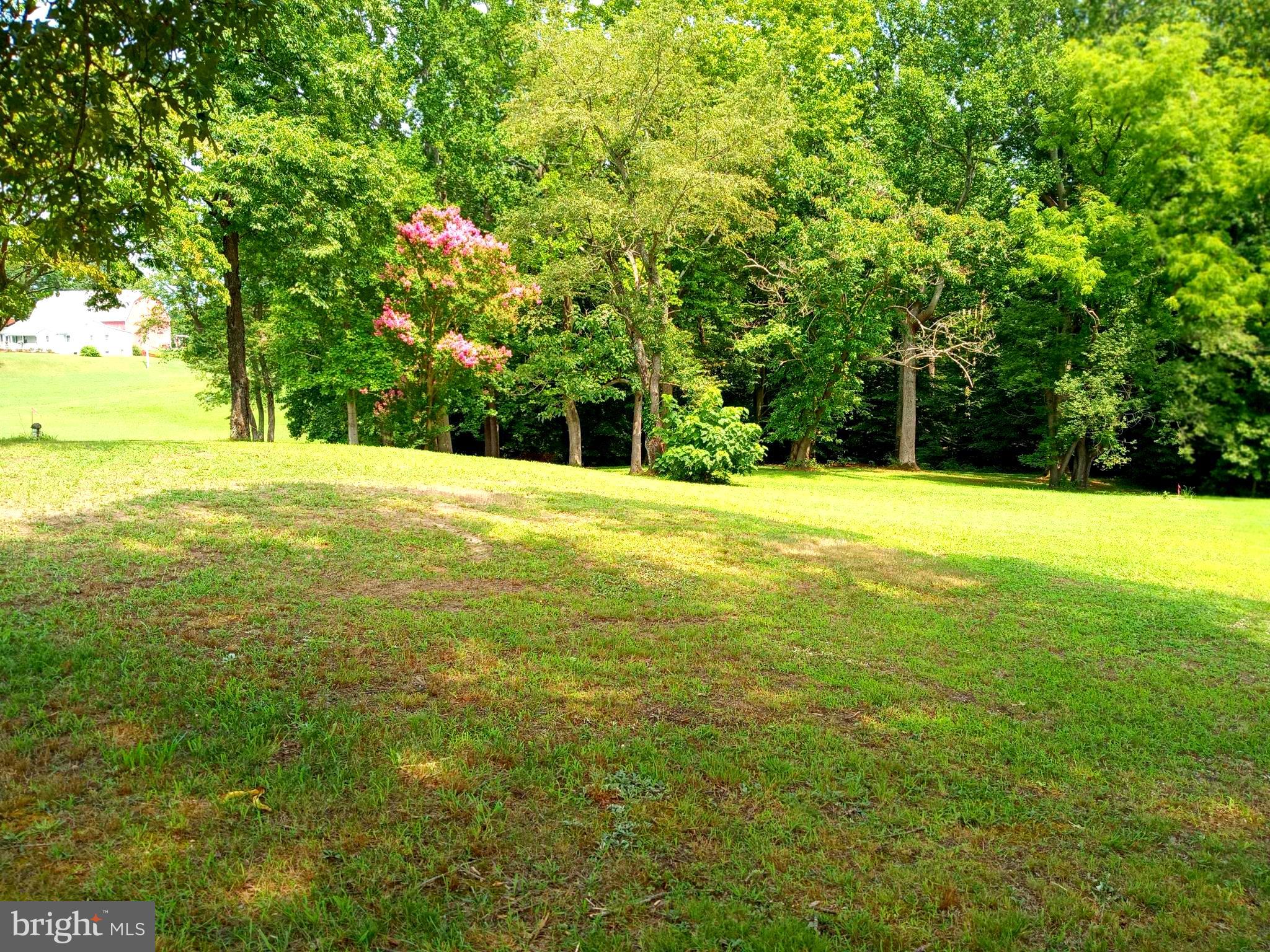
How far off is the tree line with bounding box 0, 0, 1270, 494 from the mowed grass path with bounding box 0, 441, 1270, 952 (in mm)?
2169

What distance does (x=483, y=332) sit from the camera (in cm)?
2053

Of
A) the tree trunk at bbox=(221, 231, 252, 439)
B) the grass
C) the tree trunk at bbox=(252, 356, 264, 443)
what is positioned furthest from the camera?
the grass

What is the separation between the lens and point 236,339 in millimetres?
18031

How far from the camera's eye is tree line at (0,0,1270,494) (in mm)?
3879

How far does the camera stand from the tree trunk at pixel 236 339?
17.4 meters

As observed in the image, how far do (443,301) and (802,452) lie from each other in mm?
12694

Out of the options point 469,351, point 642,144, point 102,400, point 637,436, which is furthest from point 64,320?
point 642,144

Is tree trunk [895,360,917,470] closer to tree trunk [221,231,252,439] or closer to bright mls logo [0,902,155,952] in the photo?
tree trunk [221,231,252,439]

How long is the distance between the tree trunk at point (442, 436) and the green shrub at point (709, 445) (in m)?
6.37

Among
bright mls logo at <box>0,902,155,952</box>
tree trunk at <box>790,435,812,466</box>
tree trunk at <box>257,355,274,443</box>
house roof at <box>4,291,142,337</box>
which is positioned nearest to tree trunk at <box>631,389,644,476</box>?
tree trunk at <box>790,435,812,466</box>

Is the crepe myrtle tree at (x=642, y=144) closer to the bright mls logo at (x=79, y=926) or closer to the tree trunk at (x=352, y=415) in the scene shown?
the tree trunk at (x=352, y=415)

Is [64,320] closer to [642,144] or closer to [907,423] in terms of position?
[642,144]

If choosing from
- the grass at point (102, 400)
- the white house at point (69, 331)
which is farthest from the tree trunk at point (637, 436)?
the white house at point (69, 331)

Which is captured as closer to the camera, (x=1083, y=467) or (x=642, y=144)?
(x=642, y=144)
